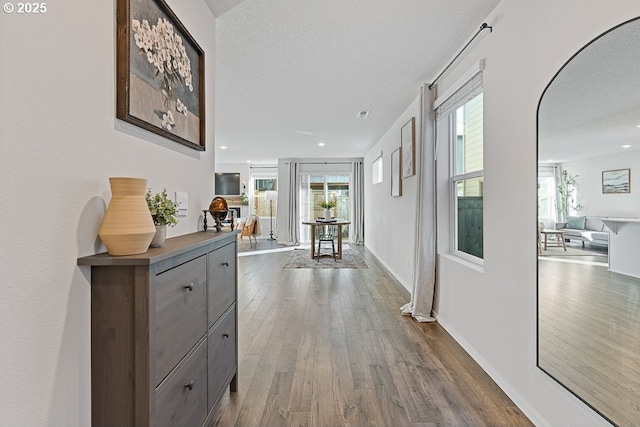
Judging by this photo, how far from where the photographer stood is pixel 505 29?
204 cm

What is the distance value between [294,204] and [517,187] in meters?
7.85

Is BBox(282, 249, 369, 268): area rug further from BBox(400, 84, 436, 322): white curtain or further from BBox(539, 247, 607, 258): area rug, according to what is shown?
BBox(539, 247, 607, 258): area rug

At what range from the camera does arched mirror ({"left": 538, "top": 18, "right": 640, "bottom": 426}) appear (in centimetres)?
127

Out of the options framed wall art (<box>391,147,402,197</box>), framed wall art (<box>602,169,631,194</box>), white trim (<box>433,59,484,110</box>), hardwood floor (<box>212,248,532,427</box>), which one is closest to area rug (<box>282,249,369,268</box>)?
framed wall art (<box>391,147,402,197</box>)

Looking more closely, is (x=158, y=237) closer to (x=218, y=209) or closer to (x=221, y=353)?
(x=218, y=209)

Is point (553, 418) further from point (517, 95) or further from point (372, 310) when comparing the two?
point (372, 310)

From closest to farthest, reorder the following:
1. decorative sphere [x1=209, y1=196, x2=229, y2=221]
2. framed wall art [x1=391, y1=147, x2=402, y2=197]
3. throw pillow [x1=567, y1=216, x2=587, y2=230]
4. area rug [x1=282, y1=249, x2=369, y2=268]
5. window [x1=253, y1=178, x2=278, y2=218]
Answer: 1. throw pillow [x1=567, y1=216, x2=587, y2=230]
2. decorative sphere [x1=209, y1=196, x2=229, y2=221]
3. framed wall art [x1=391, y1=147, x2=402, y2=197]
4. area rug [x1=282, y1=249, x2=369, y2=268]
5. window [x1=253, y1=178, x2=278, y2=218]

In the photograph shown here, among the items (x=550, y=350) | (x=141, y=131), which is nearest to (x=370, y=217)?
(x=550, y=350)

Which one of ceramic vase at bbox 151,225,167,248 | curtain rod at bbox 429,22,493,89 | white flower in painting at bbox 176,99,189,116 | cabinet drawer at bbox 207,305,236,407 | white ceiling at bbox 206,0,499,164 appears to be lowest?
cabinet drawer at bbox 207,305,236,407

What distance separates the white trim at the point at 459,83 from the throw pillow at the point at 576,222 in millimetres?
1250

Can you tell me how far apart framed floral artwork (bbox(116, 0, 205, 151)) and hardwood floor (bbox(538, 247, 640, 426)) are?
1.98 m

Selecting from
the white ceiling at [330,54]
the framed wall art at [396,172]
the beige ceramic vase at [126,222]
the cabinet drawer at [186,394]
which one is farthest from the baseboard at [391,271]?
the beige ceramic vase at [126,222]

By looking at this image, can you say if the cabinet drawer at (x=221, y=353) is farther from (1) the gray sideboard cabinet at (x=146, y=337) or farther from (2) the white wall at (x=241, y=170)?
(2) the white wall at (x=241, y=170)

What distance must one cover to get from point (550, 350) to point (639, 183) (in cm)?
88
